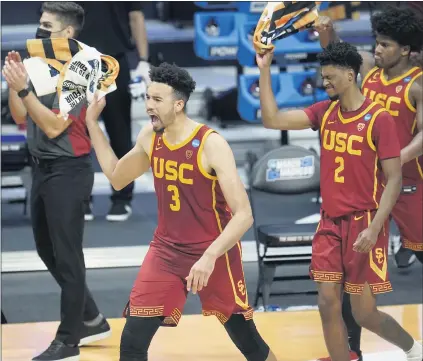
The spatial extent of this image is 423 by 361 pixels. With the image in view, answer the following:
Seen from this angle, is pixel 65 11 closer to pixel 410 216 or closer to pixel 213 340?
pixel 213 340

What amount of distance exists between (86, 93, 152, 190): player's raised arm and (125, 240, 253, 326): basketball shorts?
35cm

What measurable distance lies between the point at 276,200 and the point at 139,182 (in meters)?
1.25

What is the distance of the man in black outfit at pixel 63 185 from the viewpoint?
5902mm

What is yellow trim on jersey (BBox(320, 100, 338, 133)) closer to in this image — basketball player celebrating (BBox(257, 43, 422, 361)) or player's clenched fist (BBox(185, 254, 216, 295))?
basketball player celebrating (BBox(257, 43, 422, 361))

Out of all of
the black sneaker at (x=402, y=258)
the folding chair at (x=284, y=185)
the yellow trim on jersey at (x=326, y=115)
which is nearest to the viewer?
the yellow trim on jersey at (x=326, y=115)

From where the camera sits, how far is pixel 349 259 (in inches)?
217

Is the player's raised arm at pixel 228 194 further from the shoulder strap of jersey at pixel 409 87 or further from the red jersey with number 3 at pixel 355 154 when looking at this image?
the shoulder strap of jersey at pixel 409 87

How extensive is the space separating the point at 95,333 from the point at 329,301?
1.51m

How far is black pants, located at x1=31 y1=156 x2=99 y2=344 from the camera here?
19.4ft

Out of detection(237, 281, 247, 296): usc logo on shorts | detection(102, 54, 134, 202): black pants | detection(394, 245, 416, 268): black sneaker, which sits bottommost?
detection(394, 245, 416, 268): black sneaker

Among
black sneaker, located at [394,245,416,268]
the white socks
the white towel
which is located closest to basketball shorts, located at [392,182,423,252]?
the white socks

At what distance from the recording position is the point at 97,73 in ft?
18.4

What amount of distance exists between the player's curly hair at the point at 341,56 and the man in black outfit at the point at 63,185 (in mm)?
1259

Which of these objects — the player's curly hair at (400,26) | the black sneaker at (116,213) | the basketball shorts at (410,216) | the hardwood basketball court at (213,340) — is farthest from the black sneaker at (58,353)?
the black sneaker at (116,213)
